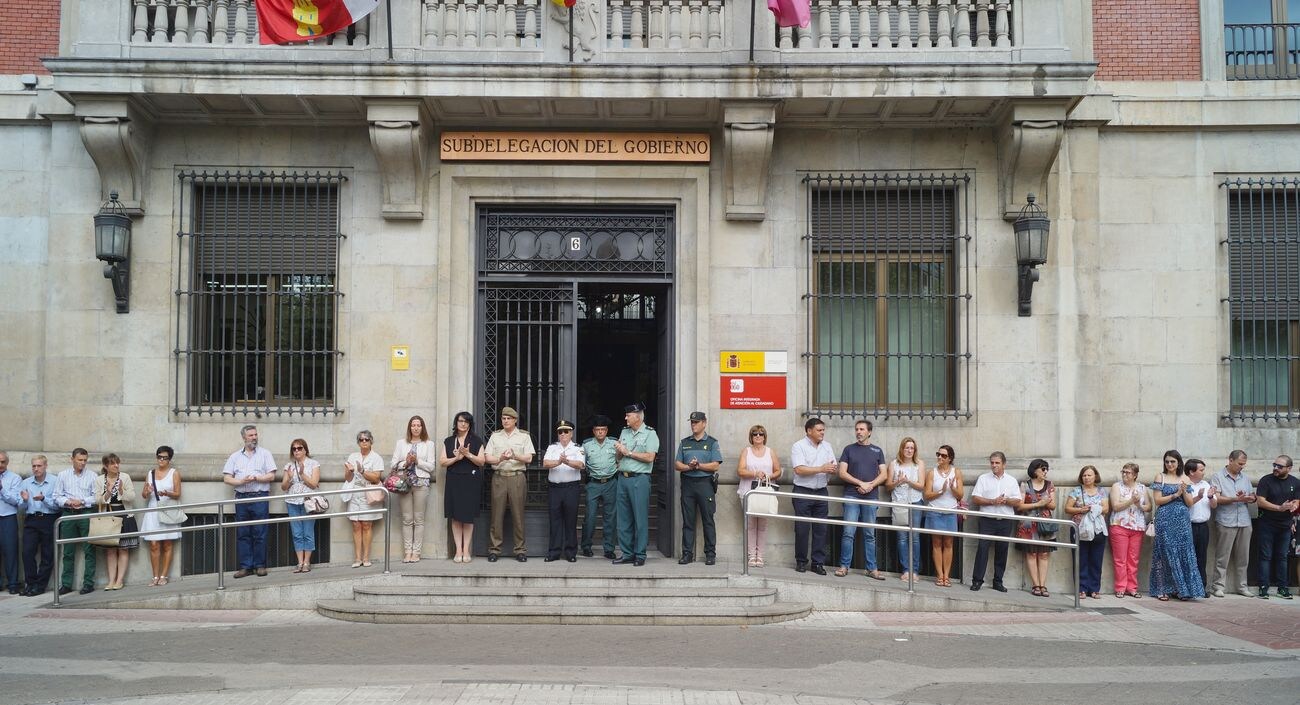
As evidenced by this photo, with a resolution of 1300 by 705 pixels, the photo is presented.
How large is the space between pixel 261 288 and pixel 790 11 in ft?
22.4

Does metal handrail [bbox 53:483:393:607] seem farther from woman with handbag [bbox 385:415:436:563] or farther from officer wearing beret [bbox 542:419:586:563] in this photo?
officer wearing beret [bbox 542:419:586:563]

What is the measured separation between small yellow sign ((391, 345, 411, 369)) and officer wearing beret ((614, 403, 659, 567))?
2690 millimetres

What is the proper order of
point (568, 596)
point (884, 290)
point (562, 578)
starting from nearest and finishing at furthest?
point (568, 596), point (562, 578), point (884, 290)

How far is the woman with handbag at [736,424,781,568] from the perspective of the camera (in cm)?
1178

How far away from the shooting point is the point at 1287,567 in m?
12.1

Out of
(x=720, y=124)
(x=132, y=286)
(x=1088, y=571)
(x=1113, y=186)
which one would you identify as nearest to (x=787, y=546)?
(x=1088, y=571)

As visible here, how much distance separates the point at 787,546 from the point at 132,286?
8158 mm

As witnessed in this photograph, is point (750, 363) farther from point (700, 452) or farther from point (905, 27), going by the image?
point (905, 27)

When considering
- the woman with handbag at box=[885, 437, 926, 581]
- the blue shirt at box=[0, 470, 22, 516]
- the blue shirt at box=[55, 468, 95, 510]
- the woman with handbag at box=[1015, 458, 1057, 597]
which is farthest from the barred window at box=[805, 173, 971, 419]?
the blue shirt at box=[0, 470, 22, 516]

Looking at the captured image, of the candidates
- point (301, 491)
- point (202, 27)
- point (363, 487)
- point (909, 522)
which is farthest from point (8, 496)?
point (909, 522)

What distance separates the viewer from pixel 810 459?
1181cm

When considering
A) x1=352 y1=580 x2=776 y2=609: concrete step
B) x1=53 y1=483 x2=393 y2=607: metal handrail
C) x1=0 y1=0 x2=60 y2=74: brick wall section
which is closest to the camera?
x1=352 y1=580 x2=776 y2=609: concrete step

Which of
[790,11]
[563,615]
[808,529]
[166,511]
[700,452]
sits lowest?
[563,615]

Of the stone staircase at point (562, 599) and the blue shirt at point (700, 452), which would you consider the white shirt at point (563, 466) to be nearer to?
the stone staircase at point (562, 599)
